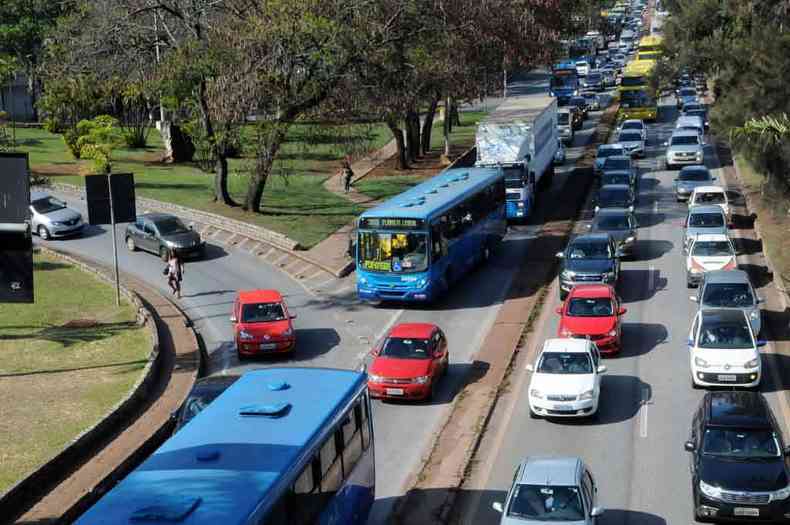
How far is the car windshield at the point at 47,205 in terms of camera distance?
43.4m

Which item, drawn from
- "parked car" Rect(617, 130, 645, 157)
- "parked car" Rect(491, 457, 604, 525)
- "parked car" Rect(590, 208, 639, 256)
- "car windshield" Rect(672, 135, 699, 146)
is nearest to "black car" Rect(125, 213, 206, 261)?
"parked car" Rect(590, 208, 639, 256)

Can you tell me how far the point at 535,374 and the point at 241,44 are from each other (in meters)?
21.7

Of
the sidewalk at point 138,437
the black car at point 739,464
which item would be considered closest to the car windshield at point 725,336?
the black car at point 739,464

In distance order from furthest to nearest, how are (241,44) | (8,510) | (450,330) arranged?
1. (241,44)
2. (450,330)
3. (8,510)

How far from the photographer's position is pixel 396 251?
108ft

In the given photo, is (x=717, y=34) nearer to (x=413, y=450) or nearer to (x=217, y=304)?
(x=217, y=304)

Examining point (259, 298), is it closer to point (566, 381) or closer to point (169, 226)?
point (566, 381)

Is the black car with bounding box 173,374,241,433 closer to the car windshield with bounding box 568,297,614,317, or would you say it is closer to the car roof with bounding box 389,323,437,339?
the car roof with bounding box 389,323,437,339

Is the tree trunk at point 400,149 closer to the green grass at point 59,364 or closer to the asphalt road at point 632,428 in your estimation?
the green grass at point 59,364

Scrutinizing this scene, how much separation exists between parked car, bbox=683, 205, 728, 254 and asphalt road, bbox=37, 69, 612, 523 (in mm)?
6093

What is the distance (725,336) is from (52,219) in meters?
27.7

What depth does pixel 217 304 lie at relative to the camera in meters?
34.5

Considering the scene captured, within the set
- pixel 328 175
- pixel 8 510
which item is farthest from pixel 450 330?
pixel 328 175

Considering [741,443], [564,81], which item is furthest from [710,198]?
[564,81]
